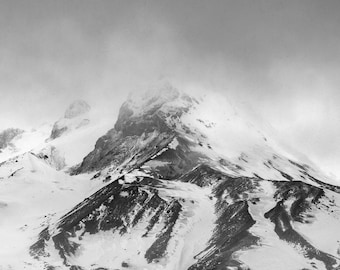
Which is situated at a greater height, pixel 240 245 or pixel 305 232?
pixel 305 232

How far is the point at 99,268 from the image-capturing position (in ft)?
648

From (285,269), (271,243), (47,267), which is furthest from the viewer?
(47,267)

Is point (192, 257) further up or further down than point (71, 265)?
further up

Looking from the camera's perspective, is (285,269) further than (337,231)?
No

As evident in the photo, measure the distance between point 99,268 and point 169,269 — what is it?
89.5 feet

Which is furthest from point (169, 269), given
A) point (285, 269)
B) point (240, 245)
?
point (285, 269)

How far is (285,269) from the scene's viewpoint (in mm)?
159750

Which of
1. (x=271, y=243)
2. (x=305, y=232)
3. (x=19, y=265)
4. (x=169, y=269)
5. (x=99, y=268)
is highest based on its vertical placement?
(x=305, y=232)

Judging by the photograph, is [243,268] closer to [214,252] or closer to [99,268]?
[214,252]

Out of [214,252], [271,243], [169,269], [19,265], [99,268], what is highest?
[271,243]

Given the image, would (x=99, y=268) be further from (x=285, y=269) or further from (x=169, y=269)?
(x=285, y=269)

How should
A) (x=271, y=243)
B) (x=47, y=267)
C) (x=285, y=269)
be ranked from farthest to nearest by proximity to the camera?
(x=47, y=267), (x=271, y=243), (x=285, y=269)

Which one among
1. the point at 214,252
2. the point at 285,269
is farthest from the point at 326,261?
the point at 214,252

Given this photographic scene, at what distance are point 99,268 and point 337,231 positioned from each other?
83788 mm
